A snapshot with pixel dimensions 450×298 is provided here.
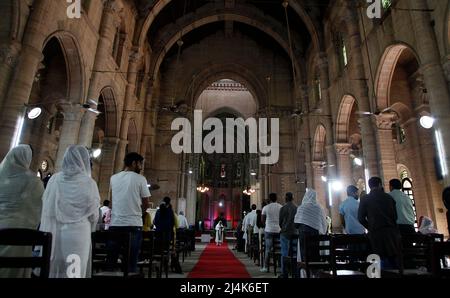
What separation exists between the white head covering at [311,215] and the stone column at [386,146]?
6451 millimetres

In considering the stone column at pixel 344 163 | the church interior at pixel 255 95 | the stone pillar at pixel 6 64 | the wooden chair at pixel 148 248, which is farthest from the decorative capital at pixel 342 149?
the stone pillar at pixel 6 64

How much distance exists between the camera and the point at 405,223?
194 inches

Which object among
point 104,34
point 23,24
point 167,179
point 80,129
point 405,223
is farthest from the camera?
point 167,179

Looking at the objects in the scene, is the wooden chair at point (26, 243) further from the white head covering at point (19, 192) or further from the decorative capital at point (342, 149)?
the decorative capital at point (342, 149)

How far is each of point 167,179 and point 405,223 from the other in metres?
16.5

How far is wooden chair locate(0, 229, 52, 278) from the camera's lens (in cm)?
186

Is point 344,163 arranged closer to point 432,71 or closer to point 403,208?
point 432,71

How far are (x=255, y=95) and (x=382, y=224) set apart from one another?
62.0 ft

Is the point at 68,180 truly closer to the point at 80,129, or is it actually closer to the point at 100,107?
the point at 80,129

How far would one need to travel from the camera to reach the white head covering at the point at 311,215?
4.67 meters

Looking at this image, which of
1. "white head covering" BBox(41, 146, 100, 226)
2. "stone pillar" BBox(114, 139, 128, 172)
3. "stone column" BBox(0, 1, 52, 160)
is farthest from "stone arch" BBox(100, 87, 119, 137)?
"white head covering" BBox(41, 146, 100, 226)

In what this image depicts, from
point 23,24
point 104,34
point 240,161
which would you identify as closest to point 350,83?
point 104,34

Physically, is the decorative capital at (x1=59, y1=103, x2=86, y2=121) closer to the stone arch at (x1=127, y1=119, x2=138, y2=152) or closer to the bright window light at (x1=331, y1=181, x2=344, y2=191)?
the stone arch at (x1=127, y1=119, x2=138, y2=152)
